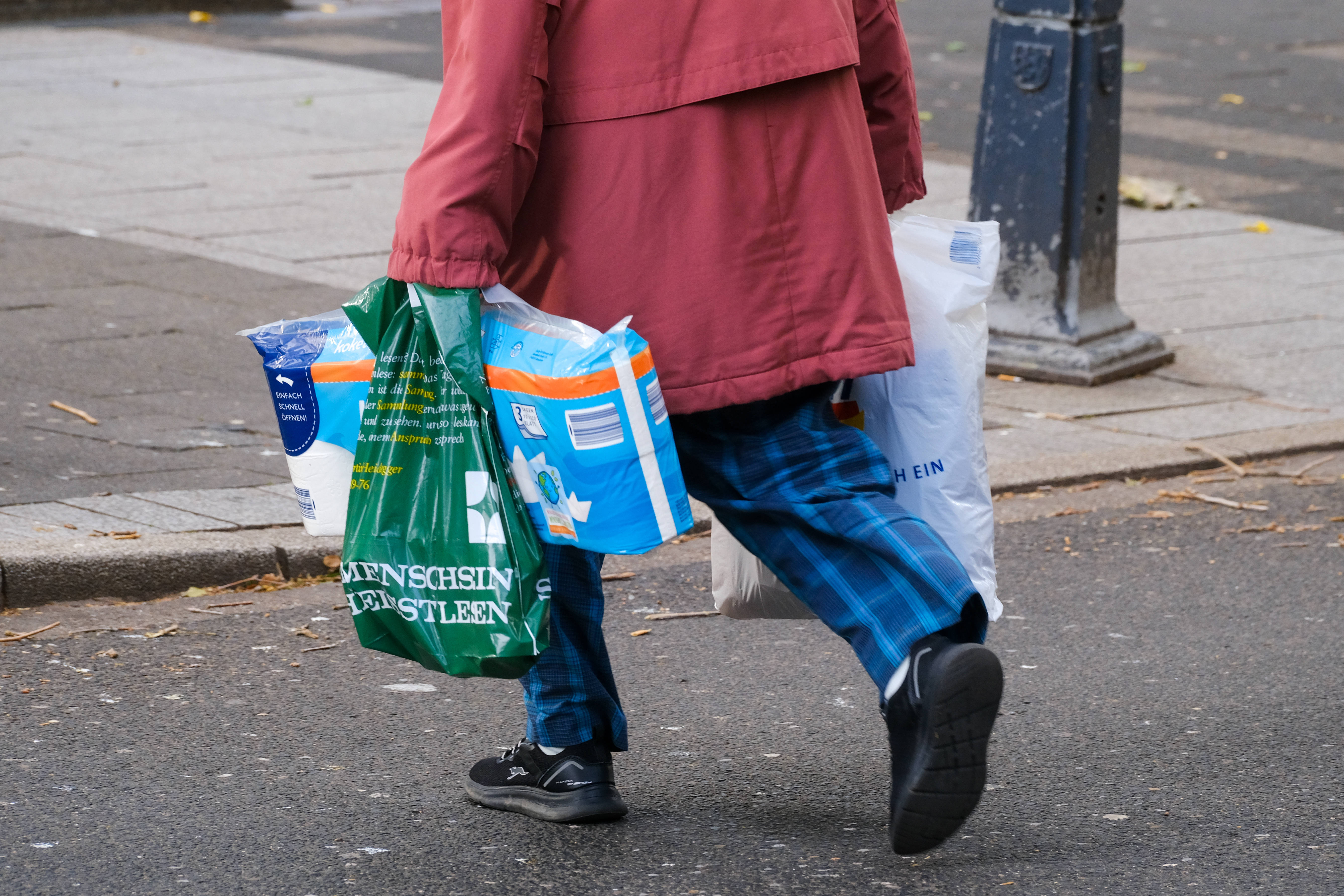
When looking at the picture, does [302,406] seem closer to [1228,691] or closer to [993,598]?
[993,598]

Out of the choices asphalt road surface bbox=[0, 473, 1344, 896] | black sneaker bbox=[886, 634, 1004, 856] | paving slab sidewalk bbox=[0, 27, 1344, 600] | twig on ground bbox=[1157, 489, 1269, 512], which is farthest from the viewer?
twig on ground bbox=[1157, 489, 1269, 512]

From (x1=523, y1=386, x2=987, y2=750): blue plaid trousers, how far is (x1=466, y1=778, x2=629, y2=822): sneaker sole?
0.28 meters

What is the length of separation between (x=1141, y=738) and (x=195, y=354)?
367 centimetres

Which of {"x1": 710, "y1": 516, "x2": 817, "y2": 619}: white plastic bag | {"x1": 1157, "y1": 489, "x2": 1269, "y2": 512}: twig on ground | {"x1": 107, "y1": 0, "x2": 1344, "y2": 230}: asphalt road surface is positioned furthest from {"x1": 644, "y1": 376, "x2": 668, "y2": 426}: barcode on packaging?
{"x1": 107, "y1": 0, "x2": 1344, "y2": 230}: asphalt road surface

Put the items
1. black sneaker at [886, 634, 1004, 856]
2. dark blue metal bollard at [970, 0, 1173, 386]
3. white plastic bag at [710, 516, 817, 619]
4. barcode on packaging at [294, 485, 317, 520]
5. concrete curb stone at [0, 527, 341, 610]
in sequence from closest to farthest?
black sneaker at [886, 634, 1004, 856], barcode on packaging at [294, 485, 317, 520], white plastic bag at [710, 516, 817, 619], concrete curb stone at [0, 527, 341, 610], dark blue metal bollard at [970, 0, 1173, 386]

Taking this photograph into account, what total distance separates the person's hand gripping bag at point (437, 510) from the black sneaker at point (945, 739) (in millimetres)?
580

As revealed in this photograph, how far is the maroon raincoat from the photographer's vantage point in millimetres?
2471

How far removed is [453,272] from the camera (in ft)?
8.14

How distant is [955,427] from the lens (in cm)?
285

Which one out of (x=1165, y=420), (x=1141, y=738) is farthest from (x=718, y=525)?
(x=1165, y=420)

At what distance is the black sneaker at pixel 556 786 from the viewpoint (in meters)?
2.88

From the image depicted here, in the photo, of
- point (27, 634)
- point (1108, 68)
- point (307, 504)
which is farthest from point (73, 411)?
point (1108, 68)

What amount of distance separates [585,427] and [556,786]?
0.75m

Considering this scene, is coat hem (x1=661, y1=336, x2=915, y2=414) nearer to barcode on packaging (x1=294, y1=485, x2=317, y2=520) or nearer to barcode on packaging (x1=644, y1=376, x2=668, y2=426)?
barcode on packaging (x1=644, y1=376, x2=668, y2=426)
